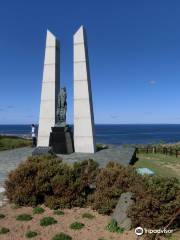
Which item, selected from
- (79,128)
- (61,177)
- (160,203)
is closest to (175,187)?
(160,203)

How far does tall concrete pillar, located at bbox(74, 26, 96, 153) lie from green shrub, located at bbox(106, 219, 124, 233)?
15.2m

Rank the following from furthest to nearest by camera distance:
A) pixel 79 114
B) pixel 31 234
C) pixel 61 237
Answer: pixel 79 114, pixel 31 234, pixel 61 237

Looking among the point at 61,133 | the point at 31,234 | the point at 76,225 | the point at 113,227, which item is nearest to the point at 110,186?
the point at 113,227

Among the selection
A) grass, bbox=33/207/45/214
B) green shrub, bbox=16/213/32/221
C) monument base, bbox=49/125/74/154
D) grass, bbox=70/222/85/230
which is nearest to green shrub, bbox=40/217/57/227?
green shrub, bbox=16/213/32/221

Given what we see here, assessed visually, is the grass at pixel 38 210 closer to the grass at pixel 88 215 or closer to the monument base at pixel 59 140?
the grass at pixel 88 215

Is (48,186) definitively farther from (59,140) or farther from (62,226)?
(59,140)

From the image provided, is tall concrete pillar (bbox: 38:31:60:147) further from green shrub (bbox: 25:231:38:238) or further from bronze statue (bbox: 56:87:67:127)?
green shrub (bbox: 25:231:38:238)

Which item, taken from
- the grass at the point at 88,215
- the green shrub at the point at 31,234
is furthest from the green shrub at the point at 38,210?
the green shrub at the point at 31,234

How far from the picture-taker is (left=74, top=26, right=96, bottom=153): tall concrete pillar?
23.1 m

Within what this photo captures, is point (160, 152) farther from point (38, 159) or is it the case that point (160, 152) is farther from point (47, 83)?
point (38, 159)

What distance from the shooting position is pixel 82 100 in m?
23.2

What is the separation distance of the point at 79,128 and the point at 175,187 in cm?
1569

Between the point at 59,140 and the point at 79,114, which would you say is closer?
the point at 59,140

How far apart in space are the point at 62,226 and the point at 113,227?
1.29 m
